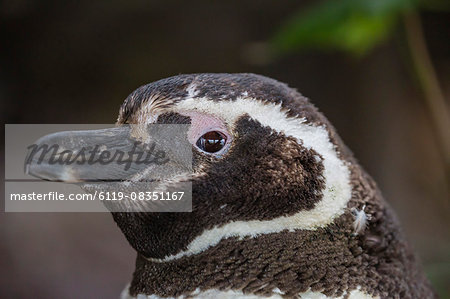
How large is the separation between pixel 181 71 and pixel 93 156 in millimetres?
3296

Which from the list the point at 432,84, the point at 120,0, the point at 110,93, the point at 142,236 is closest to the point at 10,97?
the point at 110,93

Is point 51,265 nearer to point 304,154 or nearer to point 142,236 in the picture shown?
point 142,236

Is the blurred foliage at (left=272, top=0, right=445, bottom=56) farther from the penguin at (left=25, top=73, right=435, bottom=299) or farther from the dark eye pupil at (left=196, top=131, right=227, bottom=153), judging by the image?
the dark eye pupil at (left=196, top=131, right=227, bottom=153)

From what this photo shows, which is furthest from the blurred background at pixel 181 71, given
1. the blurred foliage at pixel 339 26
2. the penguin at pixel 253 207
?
the penguin at pixel 253 207

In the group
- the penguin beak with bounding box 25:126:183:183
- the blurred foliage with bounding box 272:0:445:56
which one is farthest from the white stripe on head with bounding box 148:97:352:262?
the blurred foliage with bounding box 272:0:445:56

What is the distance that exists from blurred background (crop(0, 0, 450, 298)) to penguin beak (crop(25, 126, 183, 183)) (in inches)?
107

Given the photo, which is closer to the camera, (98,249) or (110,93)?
(98,249)

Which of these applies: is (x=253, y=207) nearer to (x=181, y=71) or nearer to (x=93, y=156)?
(x=93, y=156)

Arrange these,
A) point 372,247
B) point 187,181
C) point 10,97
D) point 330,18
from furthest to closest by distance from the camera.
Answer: point 10,97 → point 330,18 → point 372,247 → point 187,181

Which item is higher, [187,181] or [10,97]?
[10,97]

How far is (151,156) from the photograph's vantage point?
4.39 ft

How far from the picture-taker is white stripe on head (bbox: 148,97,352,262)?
1.33 m

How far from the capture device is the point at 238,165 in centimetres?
132

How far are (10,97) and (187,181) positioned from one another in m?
3.60
